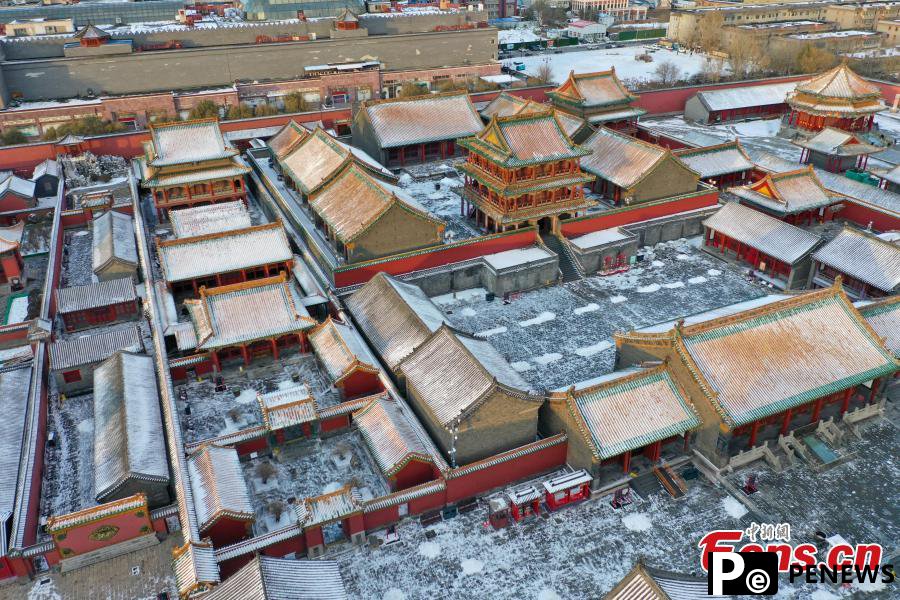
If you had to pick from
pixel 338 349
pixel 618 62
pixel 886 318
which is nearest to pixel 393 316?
pixel 338 349

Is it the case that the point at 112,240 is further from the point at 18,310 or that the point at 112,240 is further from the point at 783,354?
the point at 783,354

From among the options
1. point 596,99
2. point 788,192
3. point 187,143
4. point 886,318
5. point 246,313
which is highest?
point 596,99

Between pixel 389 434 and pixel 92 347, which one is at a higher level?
pixel 92 347

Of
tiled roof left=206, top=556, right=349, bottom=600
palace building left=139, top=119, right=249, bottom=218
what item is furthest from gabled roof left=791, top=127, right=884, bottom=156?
tiled roof left=206, top=556, right=349, bottom=600

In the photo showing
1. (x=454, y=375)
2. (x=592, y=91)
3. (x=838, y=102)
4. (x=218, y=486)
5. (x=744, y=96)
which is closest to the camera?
(x=218, y=486)

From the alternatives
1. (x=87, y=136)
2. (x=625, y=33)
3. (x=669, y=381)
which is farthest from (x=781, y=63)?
(x=87, y=136)

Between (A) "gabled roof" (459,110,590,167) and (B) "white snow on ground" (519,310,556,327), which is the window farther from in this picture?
(A) "gabled roof" (459,110,590,167)

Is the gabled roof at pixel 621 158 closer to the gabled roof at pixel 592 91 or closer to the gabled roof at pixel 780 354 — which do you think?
the gabled roof at pixel 592 91
